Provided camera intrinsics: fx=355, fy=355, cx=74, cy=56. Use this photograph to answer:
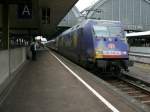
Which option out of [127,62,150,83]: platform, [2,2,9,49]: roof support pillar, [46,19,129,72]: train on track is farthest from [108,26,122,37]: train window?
[2,2,9,49]: roof support pillar

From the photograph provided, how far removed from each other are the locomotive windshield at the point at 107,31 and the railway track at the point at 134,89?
7.74 ft

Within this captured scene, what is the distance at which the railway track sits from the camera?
1307 cm

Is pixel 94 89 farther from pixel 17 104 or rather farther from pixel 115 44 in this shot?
pixel 115 44

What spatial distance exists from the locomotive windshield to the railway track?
92.9 inches

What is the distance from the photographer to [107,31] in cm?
1905

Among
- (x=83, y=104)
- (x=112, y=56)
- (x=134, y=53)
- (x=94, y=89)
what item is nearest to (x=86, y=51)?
(x=112, y=56)

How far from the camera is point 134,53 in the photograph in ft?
112

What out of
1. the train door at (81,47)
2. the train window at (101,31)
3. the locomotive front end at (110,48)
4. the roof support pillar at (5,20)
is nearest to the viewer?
the roof support pillar at (5,20)

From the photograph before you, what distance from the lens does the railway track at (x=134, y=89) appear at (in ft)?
42.9

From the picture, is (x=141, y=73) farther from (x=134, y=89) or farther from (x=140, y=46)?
(x=140, y=46)

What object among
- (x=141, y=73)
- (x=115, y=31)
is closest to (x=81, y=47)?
(x=115, y=31)

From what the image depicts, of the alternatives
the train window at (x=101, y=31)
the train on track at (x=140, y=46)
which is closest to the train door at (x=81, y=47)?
the train window at (x=101, y=31)

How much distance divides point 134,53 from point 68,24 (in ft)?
135

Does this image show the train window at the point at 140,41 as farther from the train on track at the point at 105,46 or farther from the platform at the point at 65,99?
the platform at the point at 65,99
